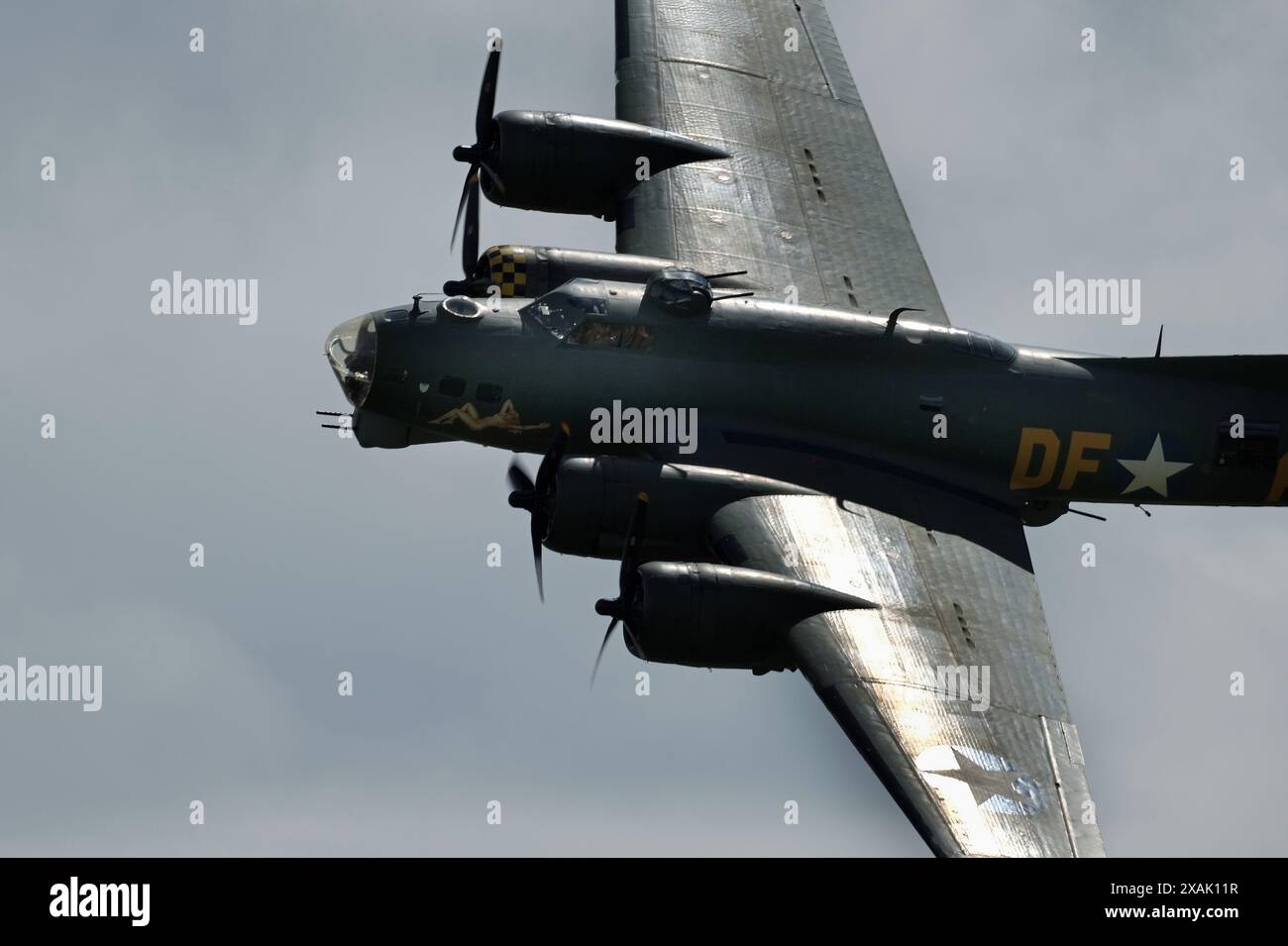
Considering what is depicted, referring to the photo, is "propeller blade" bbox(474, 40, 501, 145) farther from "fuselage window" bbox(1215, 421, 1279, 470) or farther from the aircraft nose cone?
"fuselage window" bbox(1215, 421, 1279, 470)

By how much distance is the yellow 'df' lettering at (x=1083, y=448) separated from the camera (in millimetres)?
47781

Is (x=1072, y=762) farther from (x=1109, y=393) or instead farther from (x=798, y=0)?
(x=798, y=0)

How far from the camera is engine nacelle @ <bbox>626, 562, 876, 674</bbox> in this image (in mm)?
42031

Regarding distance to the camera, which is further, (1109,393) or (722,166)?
(722,166)

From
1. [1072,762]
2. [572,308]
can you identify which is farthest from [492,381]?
[1072,762]

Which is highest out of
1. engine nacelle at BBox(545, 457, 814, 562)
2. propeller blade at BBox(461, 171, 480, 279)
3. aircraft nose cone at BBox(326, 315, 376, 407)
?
propeller blade at BBox(461, 171, 480, 279)

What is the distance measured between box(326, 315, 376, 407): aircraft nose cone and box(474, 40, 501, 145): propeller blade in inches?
267

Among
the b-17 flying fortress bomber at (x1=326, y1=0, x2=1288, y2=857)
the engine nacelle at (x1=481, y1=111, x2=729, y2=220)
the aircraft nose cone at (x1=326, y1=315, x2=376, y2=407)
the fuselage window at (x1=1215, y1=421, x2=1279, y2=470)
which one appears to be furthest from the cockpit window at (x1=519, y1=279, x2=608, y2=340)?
the fuselage window at (x1=1215, y1=421, x2=1279, y2=470)

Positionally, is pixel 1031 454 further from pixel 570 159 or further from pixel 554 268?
pixel 570 159

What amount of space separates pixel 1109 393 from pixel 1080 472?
5.47 ft

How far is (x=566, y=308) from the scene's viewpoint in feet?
153

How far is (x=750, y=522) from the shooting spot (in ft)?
147

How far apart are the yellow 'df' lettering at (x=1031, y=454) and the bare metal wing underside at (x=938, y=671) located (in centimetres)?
201

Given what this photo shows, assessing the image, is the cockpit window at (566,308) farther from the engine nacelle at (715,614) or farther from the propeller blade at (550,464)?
the engine nacelle at (715,614)
